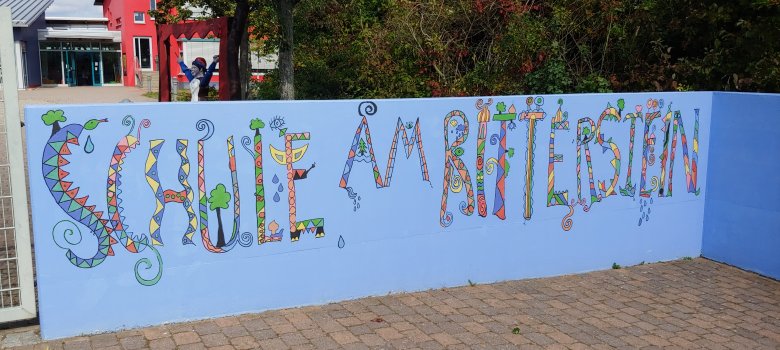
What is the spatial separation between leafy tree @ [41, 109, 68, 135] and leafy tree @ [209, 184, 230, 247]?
1.08 metres

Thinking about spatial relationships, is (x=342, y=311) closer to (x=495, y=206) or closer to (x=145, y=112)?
(x=495, y=206)

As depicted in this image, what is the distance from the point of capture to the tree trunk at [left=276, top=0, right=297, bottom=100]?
10789 mm

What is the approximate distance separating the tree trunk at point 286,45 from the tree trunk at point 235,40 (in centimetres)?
56

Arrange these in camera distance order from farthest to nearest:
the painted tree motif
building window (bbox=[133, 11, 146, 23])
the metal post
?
building window (bbox=[133, 11, 146, 23])
the painted tree motif
the metal post

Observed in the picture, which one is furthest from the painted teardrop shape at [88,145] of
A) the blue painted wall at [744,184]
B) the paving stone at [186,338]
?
the blue painted wall at [744,184]

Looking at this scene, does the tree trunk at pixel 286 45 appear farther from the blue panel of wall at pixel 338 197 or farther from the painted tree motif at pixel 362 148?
the painted tree motif at pixel 362 148

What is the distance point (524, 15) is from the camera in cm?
1040

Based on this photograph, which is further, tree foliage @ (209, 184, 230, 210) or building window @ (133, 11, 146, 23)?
building window @ (133, 11, 146, 23)

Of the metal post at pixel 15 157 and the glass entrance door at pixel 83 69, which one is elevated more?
the glass entrance door at pixel 83 69

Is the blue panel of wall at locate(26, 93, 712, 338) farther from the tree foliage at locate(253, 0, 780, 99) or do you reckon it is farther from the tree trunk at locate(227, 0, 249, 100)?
the tree trunk at locate(227, 0, 249, 100)

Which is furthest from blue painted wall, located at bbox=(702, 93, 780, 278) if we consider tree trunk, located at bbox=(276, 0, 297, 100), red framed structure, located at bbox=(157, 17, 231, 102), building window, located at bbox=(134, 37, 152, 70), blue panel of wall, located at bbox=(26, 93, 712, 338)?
building window, located at bbox=(134, 37, 152, 70)

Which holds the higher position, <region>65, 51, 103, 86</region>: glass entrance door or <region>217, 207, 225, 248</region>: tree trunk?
<region>65, 51, 103, 86</region>: glass entrance door

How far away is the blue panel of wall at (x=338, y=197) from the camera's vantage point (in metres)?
4.62

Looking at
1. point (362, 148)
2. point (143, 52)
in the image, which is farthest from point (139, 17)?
point (362, 148)
